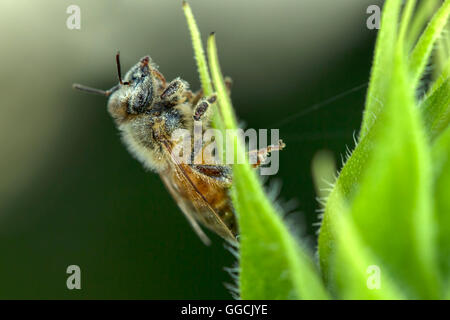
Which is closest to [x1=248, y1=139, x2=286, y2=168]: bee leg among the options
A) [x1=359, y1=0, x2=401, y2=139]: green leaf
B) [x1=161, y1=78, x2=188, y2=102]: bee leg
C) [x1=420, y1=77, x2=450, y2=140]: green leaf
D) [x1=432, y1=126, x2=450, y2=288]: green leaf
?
[x1=161, y1=78, x2=188, y2=102]: bee leg

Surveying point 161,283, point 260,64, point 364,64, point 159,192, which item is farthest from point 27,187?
point 364,64

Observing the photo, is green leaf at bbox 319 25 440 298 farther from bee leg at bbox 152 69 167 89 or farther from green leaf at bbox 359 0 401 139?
bee leg at bbox 152 69 167 89

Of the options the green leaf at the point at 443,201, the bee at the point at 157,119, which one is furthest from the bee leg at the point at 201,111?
the green leaf at the point at 443,201

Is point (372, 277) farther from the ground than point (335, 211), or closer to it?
closer to it

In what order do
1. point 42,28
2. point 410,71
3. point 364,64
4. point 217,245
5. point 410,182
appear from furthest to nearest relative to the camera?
point 42,28
point 364,64
point 217,245
point 410,71
point 410,182

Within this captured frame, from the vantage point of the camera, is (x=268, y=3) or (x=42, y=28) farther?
(x=42, y=28)

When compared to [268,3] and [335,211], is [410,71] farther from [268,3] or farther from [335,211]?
[268,3]

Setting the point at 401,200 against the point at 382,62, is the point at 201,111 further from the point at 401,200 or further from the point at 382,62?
the point at 401,200

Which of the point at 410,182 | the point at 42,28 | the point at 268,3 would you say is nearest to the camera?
the point at 410,182
